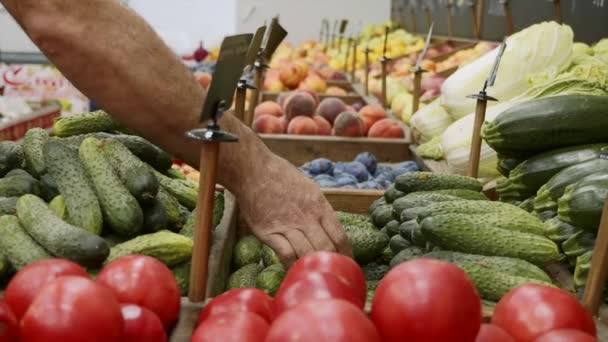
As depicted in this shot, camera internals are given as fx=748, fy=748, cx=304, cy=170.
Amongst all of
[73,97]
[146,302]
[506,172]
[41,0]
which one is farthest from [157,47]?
[73,97]

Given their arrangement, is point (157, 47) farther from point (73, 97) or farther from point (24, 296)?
point (73, 97)

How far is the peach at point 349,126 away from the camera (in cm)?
392

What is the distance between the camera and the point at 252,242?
79.2 inches

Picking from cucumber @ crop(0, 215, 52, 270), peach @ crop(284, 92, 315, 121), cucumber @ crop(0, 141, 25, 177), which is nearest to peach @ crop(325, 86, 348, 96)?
peach @ crop(284, 92, 315, 121)

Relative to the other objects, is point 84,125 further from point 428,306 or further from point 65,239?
point 428,306

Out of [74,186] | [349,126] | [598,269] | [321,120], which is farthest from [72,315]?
[321,120]

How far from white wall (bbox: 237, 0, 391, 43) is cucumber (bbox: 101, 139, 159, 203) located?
37.2ft

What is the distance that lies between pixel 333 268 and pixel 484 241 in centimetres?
68

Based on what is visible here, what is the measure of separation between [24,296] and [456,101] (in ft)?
9.15

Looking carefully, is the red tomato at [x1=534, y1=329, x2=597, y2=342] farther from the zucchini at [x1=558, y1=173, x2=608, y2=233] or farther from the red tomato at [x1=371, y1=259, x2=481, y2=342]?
the zucchini at [x1=558, y1=173, x2=608, y2=233]

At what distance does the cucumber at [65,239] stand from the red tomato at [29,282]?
1.17 feet

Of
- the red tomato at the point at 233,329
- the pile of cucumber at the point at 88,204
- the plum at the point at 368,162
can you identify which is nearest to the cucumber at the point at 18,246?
the pile of cucumber at the point at 88,204

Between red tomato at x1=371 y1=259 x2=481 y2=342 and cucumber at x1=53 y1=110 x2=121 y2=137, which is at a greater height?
red tomato at x1=371 y1=259 x2=481 y2=342

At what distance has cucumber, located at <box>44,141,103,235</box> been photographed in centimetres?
161
